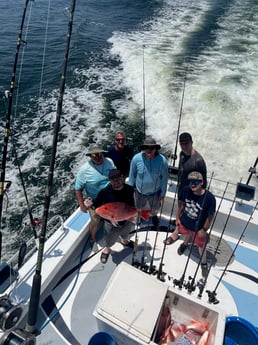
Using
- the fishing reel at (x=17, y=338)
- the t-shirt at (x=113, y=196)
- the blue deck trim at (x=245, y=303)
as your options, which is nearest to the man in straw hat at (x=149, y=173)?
the t-shirt at (x=113, y=196)

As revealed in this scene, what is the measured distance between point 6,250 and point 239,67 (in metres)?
9.16

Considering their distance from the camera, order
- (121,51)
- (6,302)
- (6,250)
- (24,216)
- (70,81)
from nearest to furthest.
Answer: (6,302) → (6,250) → (24,216) → (70,81) → (121,51)

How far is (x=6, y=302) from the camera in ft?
8.67

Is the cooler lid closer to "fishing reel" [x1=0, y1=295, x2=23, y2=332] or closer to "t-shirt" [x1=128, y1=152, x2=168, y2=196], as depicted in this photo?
"fishing reel" [x1=0, y1=295, x2=23, y2=332]

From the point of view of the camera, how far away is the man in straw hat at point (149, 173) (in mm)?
3721

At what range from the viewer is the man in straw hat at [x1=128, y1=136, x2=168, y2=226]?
3.72m

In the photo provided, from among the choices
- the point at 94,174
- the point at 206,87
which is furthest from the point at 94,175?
→ the point at 206,87

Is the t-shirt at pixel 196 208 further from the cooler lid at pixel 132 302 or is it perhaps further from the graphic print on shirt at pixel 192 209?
the cooler lid at pixel 132 302

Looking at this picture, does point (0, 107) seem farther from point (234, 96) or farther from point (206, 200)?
point (206, 200)

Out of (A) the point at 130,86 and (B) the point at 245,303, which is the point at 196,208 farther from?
(A) the point at 130,86

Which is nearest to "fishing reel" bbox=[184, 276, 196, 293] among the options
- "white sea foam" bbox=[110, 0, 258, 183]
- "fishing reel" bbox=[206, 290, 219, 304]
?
"fishing reel" bbox=[206, 290, 219, 304]

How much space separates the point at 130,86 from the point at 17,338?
9.11m

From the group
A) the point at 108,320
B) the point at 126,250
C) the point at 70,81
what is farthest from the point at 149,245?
the point at 70,81

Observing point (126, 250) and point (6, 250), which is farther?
point (6, 250)
